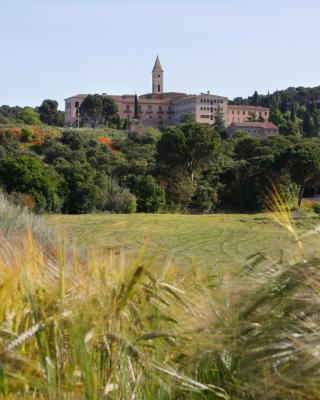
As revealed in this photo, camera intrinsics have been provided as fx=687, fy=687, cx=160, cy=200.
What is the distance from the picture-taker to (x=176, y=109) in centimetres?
11775

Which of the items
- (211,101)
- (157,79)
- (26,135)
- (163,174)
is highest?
(157,79)

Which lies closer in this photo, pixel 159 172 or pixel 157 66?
pixel 159 172

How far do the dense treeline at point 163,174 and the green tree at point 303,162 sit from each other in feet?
0.16

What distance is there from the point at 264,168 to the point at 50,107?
2331 inches

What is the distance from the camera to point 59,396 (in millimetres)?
1885

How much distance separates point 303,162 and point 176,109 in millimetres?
85979

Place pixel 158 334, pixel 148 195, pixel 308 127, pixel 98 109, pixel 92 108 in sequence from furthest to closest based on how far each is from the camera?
pixel 98 109
pixel 92 108
pixel 308 127
pixel 148 195
pixel 158 334

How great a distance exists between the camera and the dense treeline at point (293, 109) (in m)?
83.8

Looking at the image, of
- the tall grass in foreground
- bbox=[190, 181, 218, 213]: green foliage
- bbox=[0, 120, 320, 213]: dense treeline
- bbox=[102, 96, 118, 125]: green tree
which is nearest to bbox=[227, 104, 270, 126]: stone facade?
bbox=[102, 96, 118, 125]: green tree

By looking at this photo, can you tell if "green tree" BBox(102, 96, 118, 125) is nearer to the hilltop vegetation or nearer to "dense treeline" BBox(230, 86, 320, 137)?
"dense treeline" BBox(230, 86, 320, 137)

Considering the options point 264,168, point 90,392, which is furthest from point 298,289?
point 264,168

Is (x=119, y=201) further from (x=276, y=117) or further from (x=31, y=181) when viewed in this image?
(x=276, y=117)

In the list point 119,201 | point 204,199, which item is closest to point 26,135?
point 204,199

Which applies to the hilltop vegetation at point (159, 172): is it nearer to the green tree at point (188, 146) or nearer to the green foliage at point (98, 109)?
the green tree at point (188, 146)
